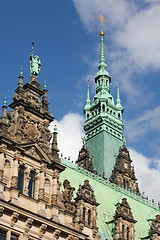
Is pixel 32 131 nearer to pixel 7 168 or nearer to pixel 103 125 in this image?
pixel 7 168

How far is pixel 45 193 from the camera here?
38.6 meters

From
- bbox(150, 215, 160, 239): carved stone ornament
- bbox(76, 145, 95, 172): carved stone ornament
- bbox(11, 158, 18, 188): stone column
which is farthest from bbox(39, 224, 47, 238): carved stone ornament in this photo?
bbox(76, 145, 95, 172): carved stone ornament

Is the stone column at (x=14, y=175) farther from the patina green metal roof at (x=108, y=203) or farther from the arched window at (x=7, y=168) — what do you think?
the patina green metal roof at (x=108, y=203)

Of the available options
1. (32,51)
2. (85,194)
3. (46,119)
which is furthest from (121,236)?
(32,51)

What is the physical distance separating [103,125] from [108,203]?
91.4 ft

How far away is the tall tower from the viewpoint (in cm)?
7156

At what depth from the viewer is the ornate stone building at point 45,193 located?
35.9 m

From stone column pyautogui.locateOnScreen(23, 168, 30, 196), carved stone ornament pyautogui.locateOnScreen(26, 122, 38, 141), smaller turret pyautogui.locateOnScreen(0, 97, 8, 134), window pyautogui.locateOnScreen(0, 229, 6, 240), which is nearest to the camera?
window pyautogui.locateOnScreen(0, 229, 6, 240)

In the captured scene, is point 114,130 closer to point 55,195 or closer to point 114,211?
point 114,211

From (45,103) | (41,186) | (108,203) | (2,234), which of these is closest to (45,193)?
(41,186)

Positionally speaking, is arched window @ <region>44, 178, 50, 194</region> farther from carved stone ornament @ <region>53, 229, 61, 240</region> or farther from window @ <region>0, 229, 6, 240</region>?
window @ <region>0, 229, 6, 240</region>

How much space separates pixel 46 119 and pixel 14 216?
31.6 ft

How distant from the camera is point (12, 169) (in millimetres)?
37062

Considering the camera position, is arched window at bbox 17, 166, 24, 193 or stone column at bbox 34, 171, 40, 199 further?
stone column at bbox 34, 171, 40, 199
